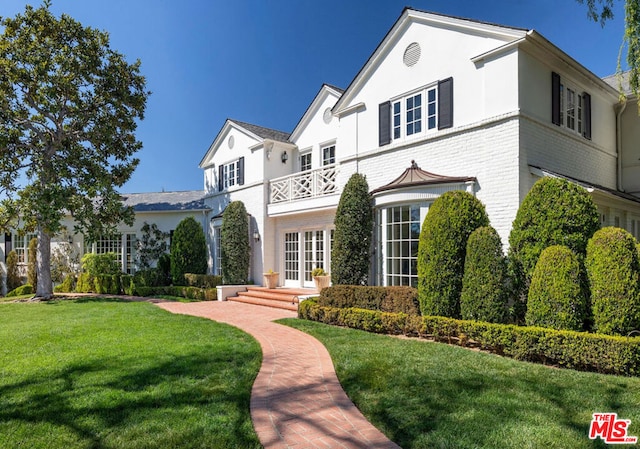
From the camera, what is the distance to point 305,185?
1623 cm

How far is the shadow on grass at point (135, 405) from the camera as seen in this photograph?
13.6ft

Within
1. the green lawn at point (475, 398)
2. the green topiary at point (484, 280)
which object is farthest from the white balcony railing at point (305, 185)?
the green lawn at point (475, 398)

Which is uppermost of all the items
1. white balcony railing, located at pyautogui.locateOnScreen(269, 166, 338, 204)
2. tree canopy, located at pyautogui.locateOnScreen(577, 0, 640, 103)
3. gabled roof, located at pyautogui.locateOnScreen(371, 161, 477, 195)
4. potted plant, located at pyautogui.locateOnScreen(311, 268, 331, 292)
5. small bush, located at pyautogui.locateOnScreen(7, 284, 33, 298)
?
tree canopy, located at pyautogui.locateOnScreen(577, 0, 640, 103)

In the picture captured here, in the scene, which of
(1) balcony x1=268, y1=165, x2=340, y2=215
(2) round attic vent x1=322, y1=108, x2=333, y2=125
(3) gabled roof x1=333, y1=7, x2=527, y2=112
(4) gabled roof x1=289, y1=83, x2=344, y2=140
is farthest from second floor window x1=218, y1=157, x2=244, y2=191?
(3) gabled roof x1=333, y1=7, x2=527, y2=112

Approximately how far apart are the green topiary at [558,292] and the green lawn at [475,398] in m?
0.99

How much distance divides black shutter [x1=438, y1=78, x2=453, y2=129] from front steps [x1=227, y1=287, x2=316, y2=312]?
725 centimetres

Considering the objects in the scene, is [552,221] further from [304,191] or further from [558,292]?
[304,191]

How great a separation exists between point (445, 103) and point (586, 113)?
503cm

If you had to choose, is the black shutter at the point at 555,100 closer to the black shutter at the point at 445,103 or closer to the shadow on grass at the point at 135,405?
the black shutter at the point at 445,103

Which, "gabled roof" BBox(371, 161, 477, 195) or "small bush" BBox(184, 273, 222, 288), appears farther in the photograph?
"small bush" BBox(184, 273, 222, 288)

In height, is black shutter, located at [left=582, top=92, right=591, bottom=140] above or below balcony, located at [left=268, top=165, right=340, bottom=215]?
above

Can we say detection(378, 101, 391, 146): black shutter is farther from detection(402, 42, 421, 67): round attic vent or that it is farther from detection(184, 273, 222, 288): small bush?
detection(184, 273, 222, 288): small bush

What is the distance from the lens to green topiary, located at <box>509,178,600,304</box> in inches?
304

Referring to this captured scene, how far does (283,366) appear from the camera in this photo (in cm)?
673
